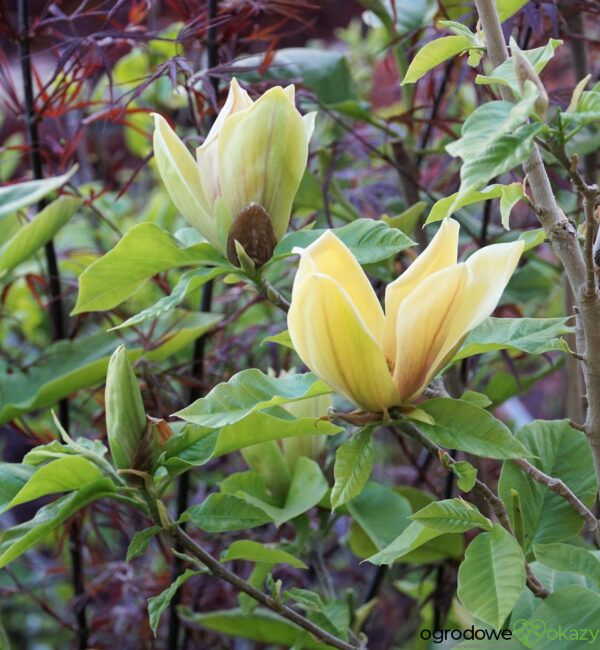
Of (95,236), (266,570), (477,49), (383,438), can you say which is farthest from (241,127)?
(383,438)

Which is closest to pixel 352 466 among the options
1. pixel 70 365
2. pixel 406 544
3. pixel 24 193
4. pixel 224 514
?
pixel 406 544

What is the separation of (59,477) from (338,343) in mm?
177

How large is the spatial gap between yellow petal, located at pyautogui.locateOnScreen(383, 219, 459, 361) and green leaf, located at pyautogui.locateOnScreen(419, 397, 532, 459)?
0.15ft

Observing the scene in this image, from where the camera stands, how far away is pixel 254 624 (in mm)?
687

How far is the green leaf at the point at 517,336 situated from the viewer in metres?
0.40

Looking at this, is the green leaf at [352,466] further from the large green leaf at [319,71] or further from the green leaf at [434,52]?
the large green leaf at [319,71]

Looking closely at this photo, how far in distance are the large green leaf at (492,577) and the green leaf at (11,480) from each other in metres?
0.25

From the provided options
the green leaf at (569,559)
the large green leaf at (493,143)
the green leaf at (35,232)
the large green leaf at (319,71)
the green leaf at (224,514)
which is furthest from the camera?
the large green leaf at (319,71)

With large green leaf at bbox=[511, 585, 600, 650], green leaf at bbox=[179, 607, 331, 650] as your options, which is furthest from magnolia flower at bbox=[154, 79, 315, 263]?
green leaf at bbox=[179, 607, 331, 650]

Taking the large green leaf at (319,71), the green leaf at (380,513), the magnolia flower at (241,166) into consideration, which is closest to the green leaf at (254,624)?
the green leaf at (380,513)

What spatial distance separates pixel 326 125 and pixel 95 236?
0.38 metres

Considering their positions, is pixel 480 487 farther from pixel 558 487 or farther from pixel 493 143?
pixel 493 143

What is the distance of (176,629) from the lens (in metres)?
0.71

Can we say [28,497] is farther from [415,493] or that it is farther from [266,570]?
[415,493]
